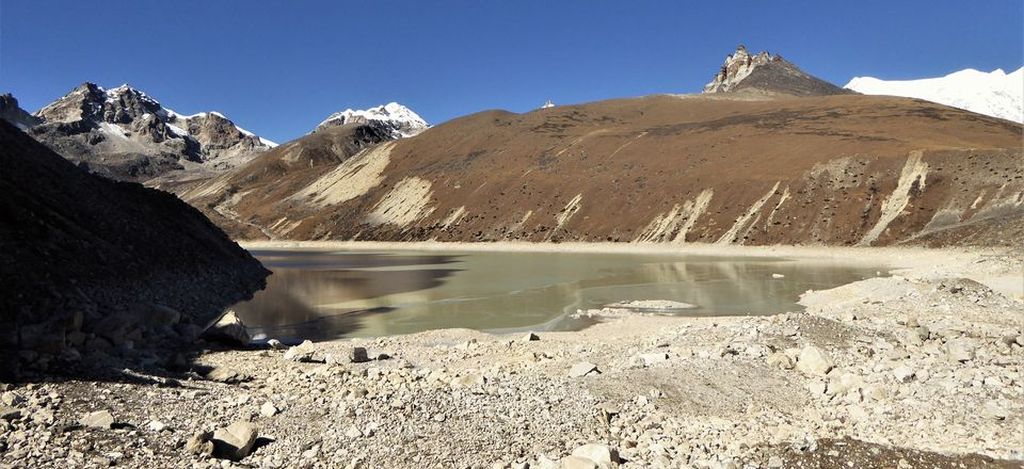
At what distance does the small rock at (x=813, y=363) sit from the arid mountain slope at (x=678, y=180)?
39.5 m

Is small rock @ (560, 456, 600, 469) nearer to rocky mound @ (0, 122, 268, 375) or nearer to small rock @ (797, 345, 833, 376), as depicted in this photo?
small rock @ (797, 345, 833, 376)

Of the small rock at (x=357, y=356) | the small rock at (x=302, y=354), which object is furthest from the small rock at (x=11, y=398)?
the small rock at (x=357, y=356)

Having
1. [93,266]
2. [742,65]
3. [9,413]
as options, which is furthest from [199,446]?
Result: [742,65]

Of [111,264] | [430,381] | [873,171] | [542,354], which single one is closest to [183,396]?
[430,381]

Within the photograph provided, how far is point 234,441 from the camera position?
8195mm

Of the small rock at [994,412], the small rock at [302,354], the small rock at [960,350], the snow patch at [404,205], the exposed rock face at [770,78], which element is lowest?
the small rock at [302,354]

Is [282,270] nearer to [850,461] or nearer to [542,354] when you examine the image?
[542,354]

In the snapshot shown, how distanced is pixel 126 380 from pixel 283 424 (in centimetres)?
395

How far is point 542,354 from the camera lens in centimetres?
1470

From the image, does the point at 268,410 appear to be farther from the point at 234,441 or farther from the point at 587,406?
the point at 587,406

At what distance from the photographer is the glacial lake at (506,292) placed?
22797 millimetres

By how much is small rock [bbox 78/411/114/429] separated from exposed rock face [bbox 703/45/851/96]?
16742 cm

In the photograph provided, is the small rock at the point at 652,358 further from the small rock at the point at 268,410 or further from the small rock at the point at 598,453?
the small rock at the point at 268,410

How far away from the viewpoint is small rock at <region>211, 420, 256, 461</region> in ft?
26.4
